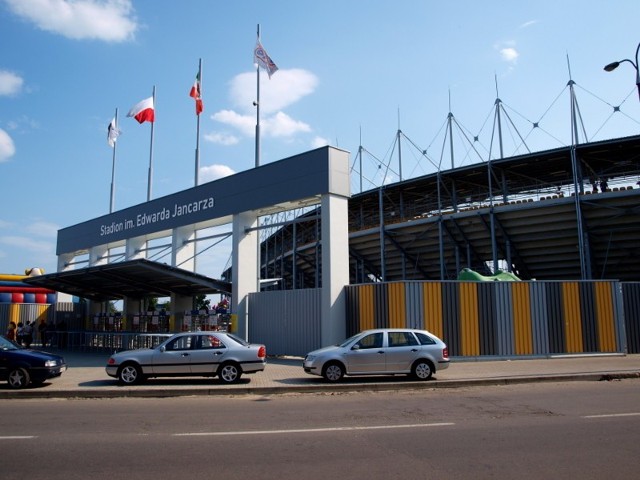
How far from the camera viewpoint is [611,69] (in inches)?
648

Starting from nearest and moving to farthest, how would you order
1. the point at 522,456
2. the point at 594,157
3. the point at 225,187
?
the point at 522,456
the point at 225,187
the point at 594,157

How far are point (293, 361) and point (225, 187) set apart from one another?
7.86m

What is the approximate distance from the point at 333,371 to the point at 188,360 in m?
3.71

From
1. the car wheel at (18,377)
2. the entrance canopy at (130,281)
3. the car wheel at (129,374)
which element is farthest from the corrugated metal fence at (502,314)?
the car wheel at (18,377)

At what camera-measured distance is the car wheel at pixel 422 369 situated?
46.1ft

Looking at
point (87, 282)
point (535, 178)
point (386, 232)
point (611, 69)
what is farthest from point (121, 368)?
point (535, 178)

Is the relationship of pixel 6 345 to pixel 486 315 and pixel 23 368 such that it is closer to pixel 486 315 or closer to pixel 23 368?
pixel 23 368

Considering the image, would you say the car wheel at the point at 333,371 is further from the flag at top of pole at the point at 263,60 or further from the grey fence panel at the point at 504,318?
the flag at top of pole at the point at 263,60

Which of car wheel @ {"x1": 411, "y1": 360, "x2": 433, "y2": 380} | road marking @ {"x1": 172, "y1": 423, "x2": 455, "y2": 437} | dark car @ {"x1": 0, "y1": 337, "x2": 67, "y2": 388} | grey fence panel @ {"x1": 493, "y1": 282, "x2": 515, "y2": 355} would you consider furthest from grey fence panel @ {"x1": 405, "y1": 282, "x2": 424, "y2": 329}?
dark car @ {"x1": 0, "y1": 337, "x2": 67, "y2": 388}

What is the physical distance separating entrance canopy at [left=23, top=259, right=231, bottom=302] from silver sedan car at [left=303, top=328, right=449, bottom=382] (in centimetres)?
791

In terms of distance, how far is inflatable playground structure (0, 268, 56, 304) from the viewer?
118 ft

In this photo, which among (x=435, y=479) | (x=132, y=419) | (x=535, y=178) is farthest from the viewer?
(x=535, y=178)

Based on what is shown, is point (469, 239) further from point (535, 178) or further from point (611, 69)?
point (611, 69)

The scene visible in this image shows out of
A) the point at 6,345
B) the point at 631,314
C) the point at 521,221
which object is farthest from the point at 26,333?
the point at 521,221
